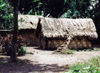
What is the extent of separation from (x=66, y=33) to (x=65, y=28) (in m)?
0.46

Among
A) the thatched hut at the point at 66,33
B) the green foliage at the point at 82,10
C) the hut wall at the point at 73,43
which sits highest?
the green foliage at the point at 82,10

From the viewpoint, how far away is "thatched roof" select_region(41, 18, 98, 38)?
13829mm

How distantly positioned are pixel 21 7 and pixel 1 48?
14.8 meters

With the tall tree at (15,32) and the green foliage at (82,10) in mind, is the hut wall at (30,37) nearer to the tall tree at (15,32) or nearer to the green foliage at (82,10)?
the green foliage at (82,10)

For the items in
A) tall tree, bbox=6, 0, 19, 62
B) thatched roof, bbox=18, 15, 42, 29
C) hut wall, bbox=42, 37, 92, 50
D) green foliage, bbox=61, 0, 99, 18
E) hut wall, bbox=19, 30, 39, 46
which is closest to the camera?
tall tree, bbox=6, 0, 19, 62

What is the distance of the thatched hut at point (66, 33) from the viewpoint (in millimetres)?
13828

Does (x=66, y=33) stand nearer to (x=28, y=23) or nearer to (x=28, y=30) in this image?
(x=28, y=30)

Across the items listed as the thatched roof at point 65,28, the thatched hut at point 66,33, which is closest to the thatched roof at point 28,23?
the thatched hut at point 66,33

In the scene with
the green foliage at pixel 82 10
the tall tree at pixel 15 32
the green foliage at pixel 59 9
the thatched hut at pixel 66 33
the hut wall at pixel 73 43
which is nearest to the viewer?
the tall tree at pixel 15 32

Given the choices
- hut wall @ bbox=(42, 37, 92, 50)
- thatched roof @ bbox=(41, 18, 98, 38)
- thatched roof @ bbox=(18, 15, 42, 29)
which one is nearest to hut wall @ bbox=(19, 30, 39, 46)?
thatched roof @ bbox=(18, 15, 42, 29)

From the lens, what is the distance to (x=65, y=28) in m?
14.3

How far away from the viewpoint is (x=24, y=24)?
1756 centimetres

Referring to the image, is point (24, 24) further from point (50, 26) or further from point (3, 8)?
point (3, 8)

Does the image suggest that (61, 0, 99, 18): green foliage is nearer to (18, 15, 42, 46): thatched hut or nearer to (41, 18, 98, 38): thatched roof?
(18, 15, 42, 46): thatched hut
